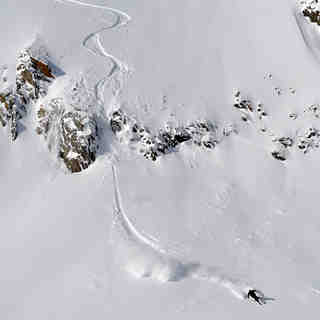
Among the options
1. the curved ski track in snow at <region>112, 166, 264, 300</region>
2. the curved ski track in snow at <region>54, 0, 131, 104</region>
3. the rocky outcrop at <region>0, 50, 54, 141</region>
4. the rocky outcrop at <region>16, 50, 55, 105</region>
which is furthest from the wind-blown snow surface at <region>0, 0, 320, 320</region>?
the rocky outcrop at <region>16, 50, 55, 105</region>

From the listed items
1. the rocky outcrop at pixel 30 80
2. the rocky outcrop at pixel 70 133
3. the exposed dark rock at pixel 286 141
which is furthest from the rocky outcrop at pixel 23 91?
the exposed dark rock at pixel 286 141

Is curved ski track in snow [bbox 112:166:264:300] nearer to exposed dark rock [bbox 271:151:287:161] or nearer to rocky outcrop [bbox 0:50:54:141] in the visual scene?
exposed dark rock [bbox 271:151:287:161]

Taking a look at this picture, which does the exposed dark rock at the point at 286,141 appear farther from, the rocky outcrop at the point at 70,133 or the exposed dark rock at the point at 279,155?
the rocky outcrop at the point at 70,133

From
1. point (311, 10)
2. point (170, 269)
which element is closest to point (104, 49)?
point (311, 10)

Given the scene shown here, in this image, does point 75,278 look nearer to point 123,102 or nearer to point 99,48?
point 123,102

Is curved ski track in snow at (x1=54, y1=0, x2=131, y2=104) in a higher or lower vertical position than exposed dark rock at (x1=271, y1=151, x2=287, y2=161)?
higher

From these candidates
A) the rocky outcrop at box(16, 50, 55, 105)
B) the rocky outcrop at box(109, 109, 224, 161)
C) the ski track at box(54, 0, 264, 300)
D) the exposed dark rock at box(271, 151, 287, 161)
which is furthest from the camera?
the rocky outcrop at box(16, 50, 55, 105)
